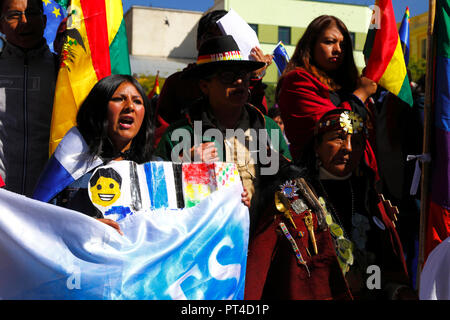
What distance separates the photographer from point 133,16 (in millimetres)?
50375

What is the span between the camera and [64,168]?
333cm

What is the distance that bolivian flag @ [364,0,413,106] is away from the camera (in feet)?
15.5

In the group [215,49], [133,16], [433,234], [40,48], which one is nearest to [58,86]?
Result: [40,48]

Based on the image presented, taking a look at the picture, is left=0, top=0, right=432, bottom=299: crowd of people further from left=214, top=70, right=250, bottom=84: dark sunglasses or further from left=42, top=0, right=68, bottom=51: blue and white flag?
left=42, top=0, right=68, bottom=51: blue and white flag

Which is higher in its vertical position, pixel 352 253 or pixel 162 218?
pixel 162 218

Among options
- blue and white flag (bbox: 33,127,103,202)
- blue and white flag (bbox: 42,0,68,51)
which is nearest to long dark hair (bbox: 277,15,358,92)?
blue and white flag (bbox: 42,0,68,51)

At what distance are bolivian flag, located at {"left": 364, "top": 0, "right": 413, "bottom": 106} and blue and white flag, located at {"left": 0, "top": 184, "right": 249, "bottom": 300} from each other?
6.95 feet

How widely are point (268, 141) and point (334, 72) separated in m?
1.13

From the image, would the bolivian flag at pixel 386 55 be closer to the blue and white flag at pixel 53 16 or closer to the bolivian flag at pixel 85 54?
the bolivian flag at pixel 85 54

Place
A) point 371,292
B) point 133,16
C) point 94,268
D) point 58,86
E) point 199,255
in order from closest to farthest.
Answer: point 94,268, point 199,255, point 371,292, point 58,86, point 133,16

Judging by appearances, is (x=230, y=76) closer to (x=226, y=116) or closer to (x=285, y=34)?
(x=226, y=116)

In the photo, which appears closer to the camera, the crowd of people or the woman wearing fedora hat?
the crowd of people

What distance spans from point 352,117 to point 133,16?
48477mm
